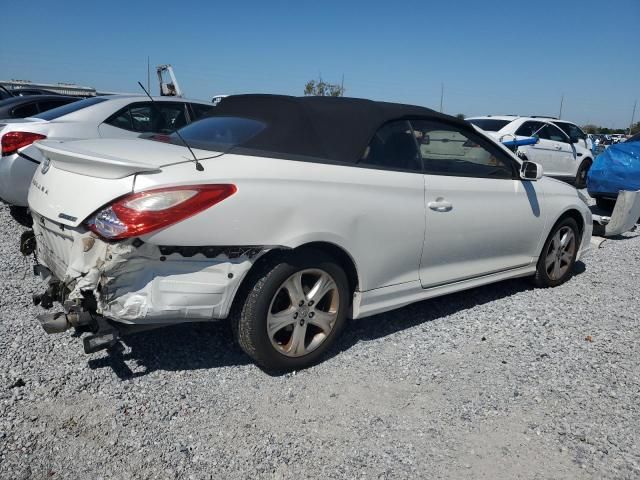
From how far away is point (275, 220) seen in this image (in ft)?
9.21

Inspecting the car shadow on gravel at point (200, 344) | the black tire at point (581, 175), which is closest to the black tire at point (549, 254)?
the car shadow on gravel at point (200, 344)

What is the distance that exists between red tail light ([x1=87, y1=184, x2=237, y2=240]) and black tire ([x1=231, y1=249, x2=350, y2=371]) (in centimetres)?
53

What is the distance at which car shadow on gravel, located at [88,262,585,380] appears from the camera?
3172mm

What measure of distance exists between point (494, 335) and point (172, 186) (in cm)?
259

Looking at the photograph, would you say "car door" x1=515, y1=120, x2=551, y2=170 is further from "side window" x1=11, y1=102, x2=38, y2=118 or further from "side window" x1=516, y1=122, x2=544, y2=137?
"side window" x1=11, y1=102, x2=38, y2=118

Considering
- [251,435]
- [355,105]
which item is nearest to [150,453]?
[251,435]

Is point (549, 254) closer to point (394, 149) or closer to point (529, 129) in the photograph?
point (394, 149)

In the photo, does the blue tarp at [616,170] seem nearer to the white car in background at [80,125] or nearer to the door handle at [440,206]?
the door handle at [440,206]

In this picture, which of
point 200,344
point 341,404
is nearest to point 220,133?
point 200,344

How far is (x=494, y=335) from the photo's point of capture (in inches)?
153

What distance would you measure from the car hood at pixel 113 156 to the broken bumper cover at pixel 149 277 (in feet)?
1.08

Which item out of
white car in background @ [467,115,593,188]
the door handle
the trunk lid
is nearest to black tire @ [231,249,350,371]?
the trunk lid

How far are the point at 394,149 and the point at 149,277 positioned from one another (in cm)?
184

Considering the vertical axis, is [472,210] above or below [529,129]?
below
